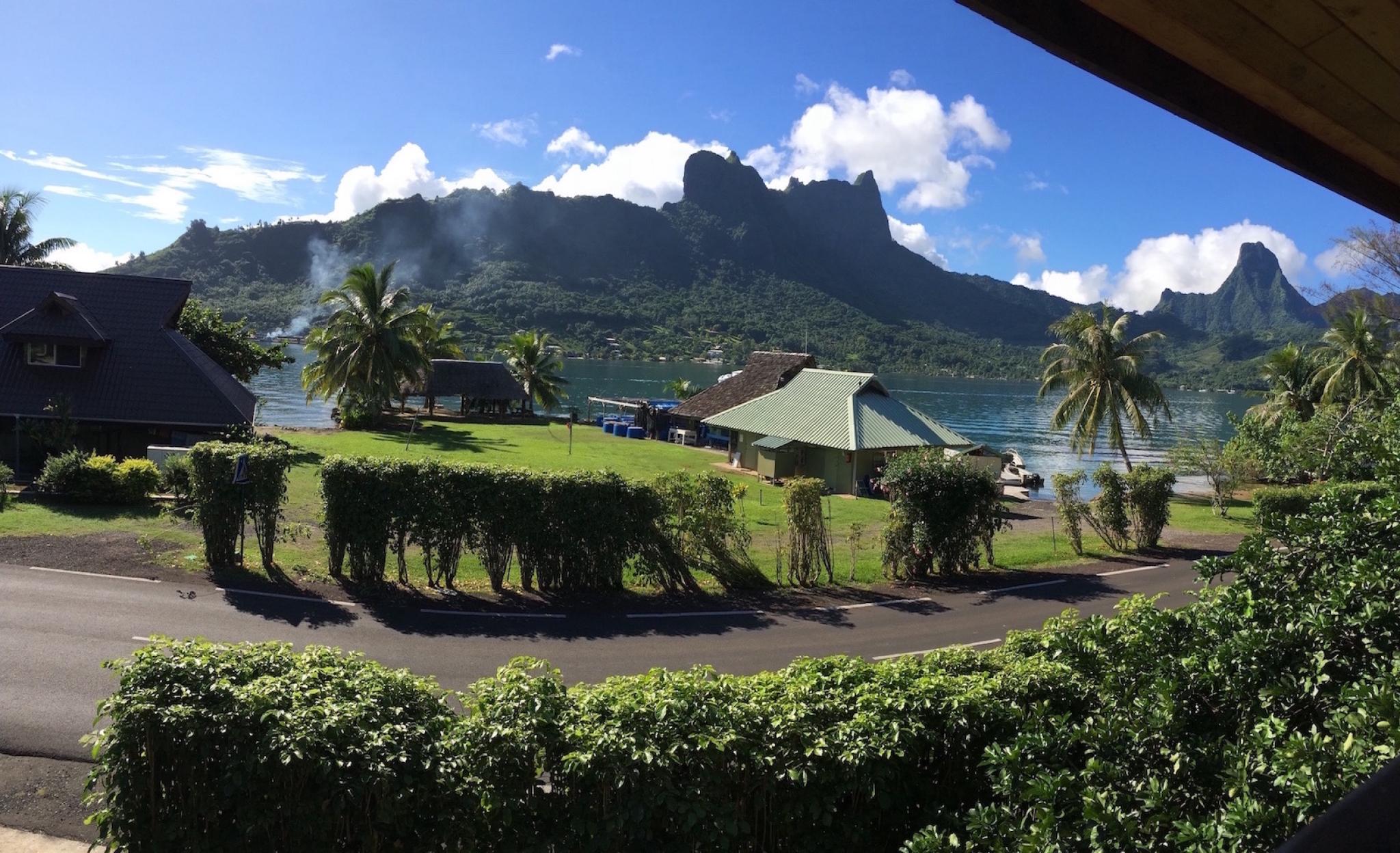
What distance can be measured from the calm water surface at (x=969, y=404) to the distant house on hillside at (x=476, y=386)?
7505 millimetres

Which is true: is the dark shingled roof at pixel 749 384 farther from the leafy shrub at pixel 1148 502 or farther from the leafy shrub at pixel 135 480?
the leafy shrub at pixel 135 480

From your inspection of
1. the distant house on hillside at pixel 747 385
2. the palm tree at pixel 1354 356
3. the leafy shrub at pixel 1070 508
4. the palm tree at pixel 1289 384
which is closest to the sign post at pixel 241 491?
the leafy shrub at pixel 1070 508

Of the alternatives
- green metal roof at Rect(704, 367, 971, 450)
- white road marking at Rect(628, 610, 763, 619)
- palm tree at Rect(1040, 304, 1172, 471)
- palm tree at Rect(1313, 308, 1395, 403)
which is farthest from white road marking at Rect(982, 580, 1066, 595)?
palm tree at Rect(1313, 308, 1395, 403)

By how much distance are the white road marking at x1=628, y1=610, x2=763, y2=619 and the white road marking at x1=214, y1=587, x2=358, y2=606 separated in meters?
5.11

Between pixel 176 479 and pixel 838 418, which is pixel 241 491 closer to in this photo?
pixel 176 479

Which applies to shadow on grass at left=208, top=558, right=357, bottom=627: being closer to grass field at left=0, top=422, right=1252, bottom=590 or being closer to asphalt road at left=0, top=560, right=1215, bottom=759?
asphalt road at left=0, top=560, right=1215, bottom=759

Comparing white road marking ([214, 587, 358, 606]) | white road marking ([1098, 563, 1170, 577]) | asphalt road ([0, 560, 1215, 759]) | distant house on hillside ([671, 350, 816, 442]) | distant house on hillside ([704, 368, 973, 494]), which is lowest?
asphalt road ([0, 560, 1215, 759])

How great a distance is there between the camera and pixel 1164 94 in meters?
2.84

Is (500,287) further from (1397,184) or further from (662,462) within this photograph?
(1397,184)

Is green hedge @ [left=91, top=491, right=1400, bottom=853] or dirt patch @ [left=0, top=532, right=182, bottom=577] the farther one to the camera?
dirt patch @ [left=0, top=532, right=182, bottom=577]

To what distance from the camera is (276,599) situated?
49.6ft

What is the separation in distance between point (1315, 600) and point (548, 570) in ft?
45.7

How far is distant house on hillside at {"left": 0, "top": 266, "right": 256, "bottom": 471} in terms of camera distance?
89.1 ft

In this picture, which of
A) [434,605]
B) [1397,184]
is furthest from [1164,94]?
[434,605]
